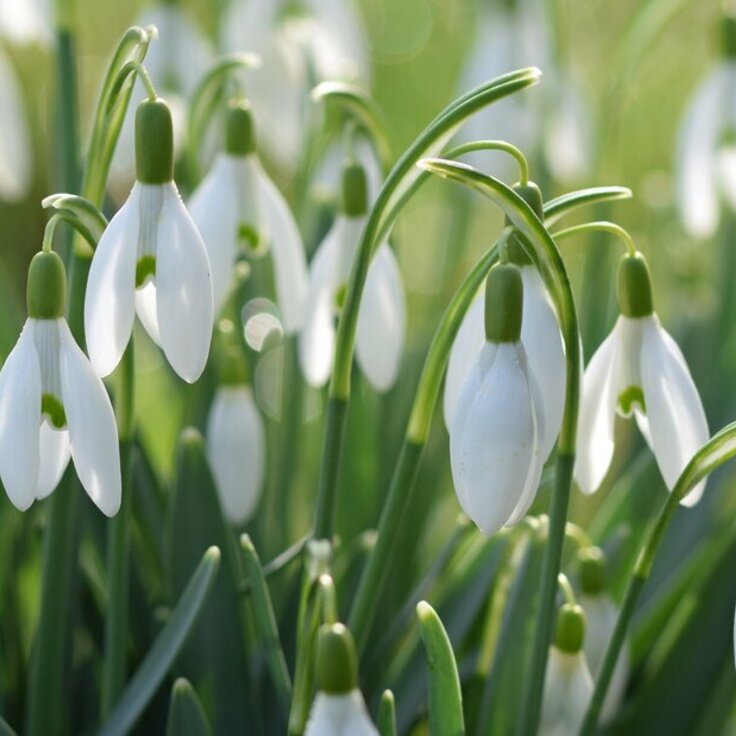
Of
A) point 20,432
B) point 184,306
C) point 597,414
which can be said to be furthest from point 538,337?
point 20,432

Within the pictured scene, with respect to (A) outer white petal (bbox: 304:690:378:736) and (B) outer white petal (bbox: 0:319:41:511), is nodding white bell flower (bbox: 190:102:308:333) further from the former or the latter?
(A) outer white petal (bbox: 304:690:378:736)

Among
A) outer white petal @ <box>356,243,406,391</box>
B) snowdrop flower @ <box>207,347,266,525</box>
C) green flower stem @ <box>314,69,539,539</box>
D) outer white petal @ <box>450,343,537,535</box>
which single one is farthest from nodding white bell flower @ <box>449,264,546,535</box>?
snowdrop flower @ <box>207,347,266,525</box>

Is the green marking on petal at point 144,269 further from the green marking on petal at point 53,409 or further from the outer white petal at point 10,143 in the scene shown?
the outer white petal at point 10,143

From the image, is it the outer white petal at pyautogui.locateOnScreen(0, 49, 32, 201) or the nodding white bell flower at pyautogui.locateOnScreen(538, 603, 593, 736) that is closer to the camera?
the nodding white bell flower at pyautogui.locateOnScreen(538, 603, 593, 736)

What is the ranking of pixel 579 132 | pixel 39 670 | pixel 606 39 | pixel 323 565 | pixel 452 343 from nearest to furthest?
pixel 323 565
pixel 452 343
pixel 39 670
pixel 579 132
pixel 606 39

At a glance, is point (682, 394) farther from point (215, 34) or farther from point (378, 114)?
point (215, 34)

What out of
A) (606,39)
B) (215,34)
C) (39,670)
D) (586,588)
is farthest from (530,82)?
(606,39)

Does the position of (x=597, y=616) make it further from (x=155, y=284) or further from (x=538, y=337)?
(x=155, y=284)
